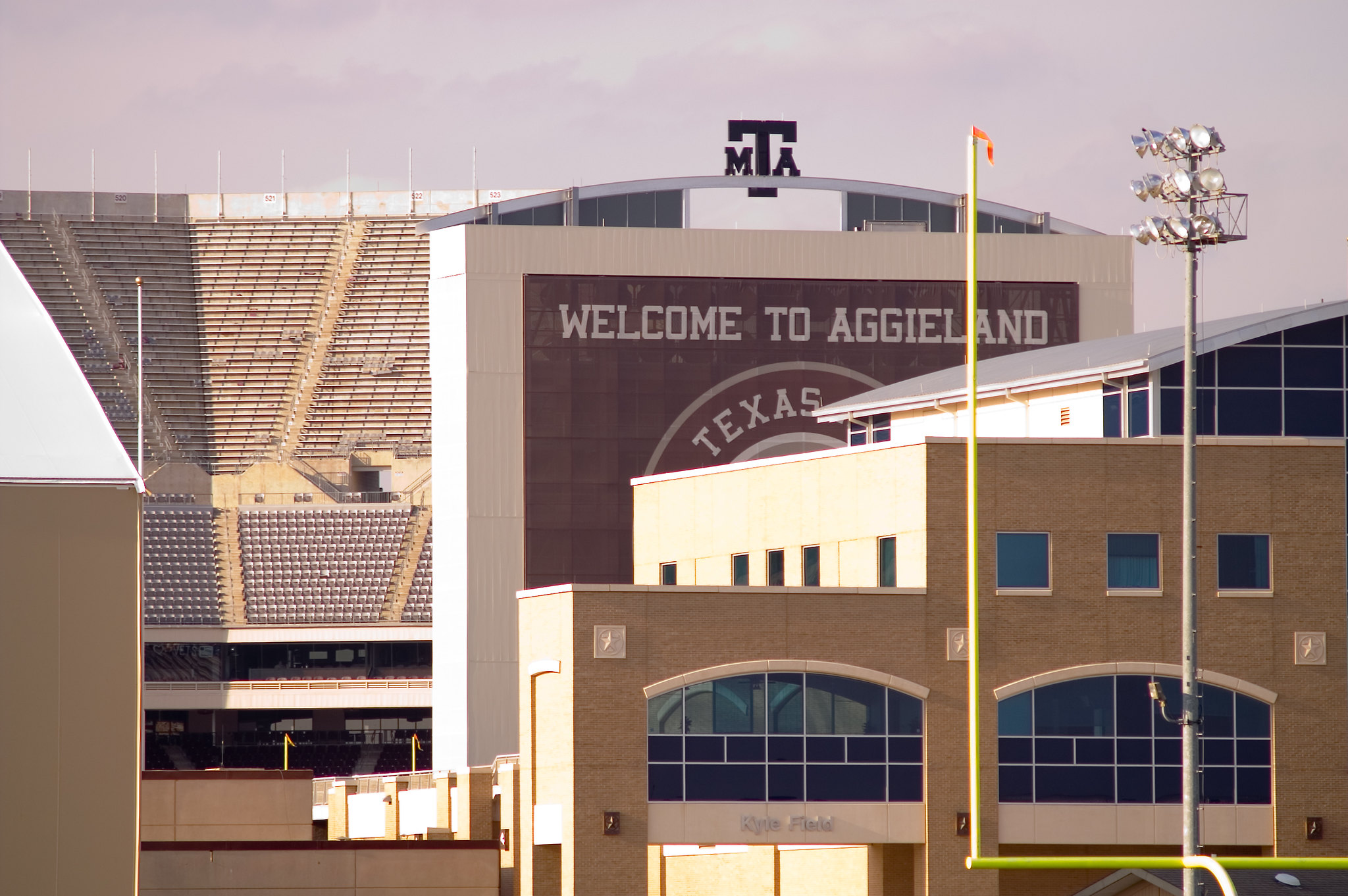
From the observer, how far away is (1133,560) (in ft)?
121

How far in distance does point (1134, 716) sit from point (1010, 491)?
4750 millimetres

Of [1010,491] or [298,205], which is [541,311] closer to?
[1010,491]

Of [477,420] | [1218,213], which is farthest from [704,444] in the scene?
[1218,213]

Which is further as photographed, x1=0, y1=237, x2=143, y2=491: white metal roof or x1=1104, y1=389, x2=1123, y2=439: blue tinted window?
x1=1104, y1=389, x2=1123, y2=439: blue tinted window

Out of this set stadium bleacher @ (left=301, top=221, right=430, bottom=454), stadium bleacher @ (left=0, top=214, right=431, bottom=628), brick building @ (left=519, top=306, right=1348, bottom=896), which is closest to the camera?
brick building @ (left=519, top=306, right=1348, bottom=896)

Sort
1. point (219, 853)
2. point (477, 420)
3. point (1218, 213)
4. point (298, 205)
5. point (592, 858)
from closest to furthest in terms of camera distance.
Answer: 1. point (1218, 213)
2. point (592, 858)
3. point (219, 853)
4. point (477, 420)
5. point (298, 205)

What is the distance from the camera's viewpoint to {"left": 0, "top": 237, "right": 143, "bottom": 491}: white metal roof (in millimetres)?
21562

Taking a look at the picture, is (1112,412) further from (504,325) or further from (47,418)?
(47,418)

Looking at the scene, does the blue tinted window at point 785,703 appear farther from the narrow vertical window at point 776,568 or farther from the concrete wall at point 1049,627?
the narrow vertical window at point 776,568

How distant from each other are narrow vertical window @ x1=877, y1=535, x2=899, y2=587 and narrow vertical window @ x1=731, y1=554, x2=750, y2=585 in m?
5.08

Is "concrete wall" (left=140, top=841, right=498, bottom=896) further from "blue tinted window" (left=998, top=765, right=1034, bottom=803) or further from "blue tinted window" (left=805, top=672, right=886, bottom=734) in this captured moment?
"blue tinted window" (left=998, top=765, right=1034, bottom=803)

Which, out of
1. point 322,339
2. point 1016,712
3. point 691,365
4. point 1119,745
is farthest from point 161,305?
point 1119,745

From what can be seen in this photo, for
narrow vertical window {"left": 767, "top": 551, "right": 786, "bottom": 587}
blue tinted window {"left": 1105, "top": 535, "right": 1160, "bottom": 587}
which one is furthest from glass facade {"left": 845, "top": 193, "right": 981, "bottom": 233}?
blue tinted window {"left": 1105, "top": 535, "right": 1160, "bottom": 587}

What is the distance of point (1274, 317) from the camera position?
1495 inches
